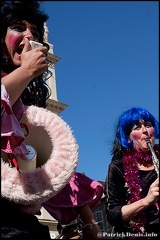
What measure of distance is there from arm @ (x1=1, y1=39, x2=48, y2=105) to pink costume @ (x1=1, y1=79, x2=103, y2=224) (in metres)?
0.05

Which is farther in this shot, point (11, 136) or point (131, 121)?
point (131, 121)

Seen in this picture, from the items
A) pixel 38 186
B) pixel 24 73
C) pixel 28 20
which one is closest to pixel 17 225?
pixel 38 186

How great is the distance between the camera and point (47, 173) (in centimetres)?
92

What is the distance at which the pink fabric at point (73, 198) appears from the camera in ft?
3.58

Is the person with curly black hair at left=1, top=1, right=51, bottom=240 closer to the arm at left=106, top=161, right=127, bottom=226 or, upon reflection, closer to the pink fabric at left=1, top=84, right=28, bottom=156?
the pink fabric at left=1, top=84, right=28, bottom=156

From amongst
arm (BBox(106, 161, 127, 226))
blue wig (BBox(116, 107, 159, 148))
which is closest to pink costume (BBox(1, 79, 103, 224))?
arm (BBox(106, 161, 127, 226))

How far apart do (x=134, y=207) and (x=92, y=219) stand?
23cm

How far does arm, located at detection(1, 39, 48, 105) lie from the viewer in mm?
870

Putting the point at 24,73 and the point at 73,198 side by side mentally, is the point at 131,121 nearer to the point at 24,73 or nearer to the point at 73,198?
the point at 73,198

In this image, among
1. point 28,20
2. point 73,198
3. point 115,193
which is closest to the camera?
point 73,198

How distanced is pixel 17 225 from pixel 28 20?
74cm

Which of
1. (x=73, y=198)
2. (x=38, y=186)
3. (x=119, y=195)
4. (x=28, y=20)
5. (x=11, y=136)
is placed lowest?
(x=119, y=195)

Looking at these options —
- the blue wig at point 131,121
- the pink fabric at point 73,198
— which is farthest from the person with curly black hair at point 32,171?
the blue wig at point 131,121

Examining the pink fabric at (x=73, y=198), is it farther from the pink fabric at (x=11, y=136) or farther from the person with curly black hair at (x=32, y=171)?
the pink fabric at (x=11, y=136)
